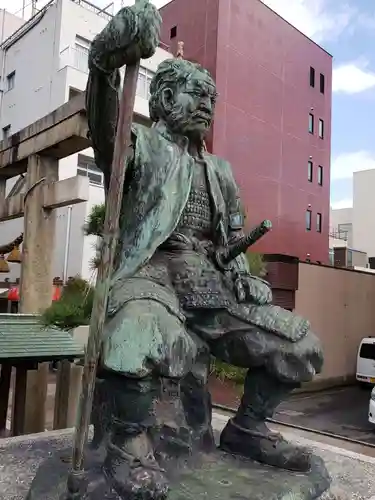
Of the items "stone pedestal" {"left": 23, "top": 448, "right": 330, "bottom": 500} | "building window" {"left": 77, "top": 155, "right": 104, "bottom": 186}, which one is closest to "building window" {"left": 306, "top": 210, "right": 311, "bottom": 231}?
"building window" {"left": 77, "top": 155, "right": 104, "bottom": 186}

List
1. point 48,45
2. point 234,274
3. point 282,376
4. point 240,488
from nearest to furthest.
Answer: point 240,488 → point 282,376 → point 234,274 → point 48,45

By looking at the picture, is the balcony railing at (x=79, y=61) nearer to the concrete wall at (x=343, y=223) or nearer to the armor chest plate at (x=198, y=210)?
the armor chest plate at (x=198, y=210)

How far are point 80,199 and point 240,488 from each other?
177 inches

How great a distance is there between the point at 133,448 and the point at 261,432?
867 mm

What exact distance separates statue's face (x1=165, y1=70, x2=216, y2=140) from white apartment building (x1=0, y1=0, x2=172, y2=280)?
10649mm

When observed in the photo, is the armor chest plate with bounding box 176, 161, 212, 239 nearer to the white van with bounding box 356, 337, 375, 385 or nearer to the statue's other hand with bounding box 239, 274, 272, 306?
the statue's other hand with bounding box 239, 274, 272, 306

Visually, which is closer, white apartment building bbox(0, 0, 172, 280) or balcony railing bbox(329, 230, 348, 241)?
white apartment building bbox(0, 0, 172, 280)

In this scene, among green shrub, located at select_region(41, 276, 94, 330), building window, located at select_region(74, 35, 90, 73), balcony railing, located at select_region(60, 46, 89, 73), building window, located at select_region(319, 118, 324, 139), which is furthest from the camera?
building window, located at select_region(319, 118, 324, 139)

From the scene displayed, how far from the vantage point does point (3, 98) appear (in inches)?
671

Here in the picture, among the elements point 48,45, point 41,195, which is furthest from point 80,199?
point 48,45

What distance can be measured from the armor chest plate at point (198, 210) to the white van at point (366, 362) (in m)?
11.6

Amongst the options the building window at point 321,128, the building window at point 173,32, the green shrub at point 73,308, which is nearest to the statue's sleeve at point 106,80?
the green shrub at point 73,308

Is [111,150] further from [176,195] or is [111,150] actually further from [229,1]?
[229,1]

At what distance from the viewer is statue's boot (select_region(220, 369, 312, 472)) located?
8.71ft
